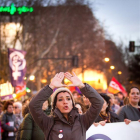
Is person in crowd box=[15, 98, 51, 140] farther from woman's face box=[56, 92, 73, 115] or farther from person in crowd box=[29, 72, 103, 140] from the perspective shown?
woman's face box=[56, 92, 73, 115]

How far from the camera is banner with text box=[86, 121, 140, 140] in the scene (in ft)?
17.5

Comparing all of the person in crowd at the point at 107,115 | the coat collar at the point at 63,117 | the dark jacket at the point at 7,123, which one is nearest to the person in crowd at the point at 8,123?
the dark jacket at the point at 7,123

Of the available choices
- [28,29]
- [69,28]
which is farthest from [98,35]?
[28,29]

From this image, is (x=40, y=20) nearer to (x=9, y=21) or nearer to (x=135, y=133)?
(x=9, y=21)

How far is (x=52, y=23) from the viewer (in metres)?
30.1

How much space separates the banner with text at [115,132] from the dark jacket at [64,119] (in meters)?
1.48

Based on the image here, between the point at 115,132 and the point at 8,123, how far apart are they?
146 inches

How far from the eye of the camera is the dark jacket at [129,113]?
6.08 metres

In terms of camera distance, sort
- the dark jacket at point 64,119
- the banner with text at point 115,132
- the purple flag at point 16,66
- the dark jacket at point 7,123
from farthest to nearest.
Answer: the purple flag at point 16,66, the dark jacket at point 7,123, the banner with text at point 115,132, the dark jacket at point 64,119

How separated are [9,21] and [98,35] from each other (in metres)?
12.9

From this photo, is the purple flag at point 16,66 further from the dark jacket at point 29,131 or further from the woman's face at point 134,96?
the dark jacket at point 29,131

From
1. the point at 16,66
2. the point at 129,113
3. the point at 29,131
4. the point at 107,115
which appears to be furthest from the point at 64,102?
the point at 16,66

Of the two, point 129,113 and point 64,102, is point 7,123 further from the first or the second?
point 64,102

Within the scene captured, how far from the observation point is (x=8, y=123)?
8.32m
